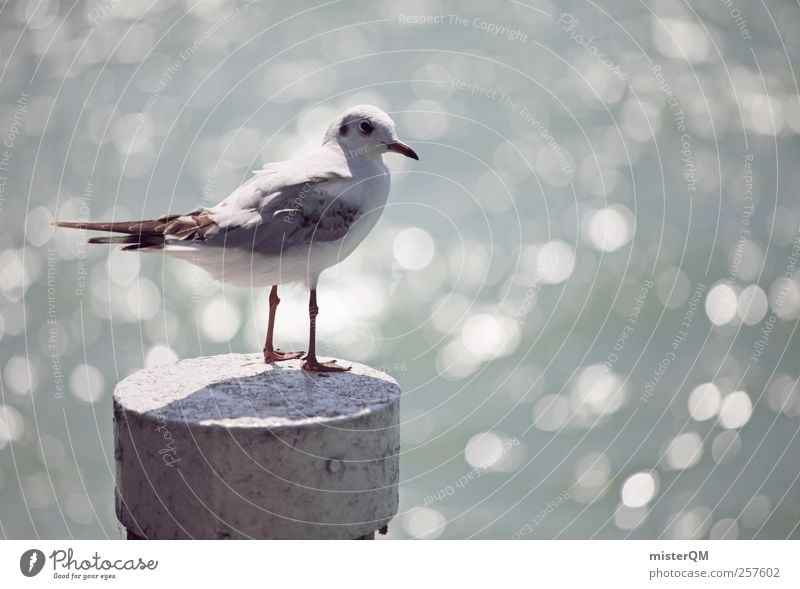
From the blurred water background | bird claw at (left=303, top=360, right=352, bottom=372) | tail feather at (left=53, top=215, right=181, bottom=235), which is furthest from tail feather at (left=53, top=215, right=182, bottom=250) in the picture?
the blurred water background

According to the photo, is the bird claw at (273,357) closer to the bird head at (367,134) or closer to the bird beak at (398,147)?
the bird head at (367,134)

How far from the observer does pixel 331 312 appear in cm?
1267

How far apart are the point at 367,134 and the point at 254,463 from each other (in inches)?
96.3

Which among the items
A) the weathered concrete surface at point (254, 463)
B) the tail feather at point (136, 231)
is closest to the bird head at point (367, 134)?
the tail feather at point (136, 231)

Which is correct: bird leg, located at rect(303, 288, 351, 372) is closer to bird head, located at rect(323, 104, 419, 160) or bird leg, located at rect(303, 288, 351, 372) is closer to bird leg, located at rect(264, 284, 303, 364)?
bird leg, located at rect(264, 284, 303, 364)

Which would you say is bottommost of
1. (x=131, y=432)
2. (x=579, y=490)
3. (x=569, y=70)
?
(x=579, y=490)

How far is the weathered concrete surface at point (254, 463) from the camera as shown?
16.5ft

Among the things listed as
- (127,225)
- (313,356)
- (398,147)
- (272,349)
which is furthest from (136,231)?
(398,147)

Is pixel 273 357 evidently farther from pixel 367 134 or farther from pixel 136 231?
pixel 367 134

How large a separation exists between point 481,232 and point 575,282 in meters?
1.69

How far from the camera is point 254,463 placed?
500 centimetres

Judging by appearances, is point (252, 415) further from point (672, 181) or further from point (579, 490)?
point (672, 181)

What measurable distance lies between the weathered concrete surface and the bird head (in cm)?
173
